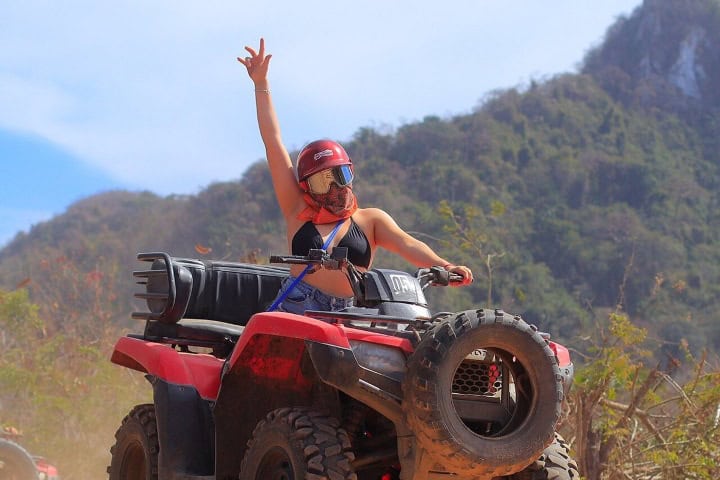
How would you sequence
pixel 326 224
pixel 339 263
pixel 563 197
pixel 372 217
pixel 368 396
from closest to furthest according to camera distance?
1. pixel 368 396
2. pixel 339 263
3. pixel 326 224
4. pixel 372 217
5. pixel 563 197

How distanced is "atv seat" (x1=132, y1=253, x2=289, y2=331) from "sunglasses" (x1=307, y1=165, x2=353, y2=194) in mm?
957

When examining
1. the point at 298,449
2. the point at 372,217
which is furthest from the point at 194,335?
the point at 298,449

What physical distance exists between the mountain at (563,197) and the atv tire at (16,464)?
10058mm

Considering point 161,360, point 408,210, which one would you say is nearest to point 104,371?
point 161,360

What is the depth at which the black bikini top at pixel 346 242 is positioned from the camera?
18.1ft

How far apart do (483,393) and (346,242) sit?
4.31 feet

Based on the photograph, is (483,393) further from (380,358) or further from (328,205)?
(328,205)

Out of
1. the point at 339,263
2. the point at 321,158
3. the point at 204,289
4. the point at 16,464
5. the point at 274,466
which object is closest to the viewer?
the point at 274,466

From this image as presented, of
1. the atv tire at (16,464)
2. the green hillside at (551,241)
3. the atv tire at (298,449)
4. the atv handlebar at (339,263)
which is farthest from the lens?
the green hillside at (551,241)

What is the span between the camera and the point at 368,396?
4.29 meters

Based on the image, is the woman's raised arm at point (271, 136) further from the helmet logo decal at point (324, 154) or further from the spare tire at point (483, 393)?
the spare tire at point (483, 393)

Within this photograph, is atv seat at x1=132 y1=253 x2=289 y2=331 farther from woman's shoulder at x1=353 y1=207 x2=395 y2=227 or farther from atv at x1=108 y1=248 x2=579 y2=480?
woman's shoulder at x1=353 y1=207 x2=395 y2=227

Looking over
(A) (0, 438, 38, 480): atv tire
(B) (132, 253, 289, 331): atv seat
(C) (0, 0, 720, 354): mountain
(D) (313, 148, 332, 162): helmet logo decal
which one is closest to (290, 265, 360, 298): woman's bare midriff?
(D) (313, 148, 332, 162): helmet logo decal

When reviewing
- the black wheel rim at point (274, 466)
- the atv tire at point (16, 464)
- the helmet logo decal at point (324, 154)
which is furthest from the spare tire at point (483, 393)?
the atv tire at point (16, 464)
